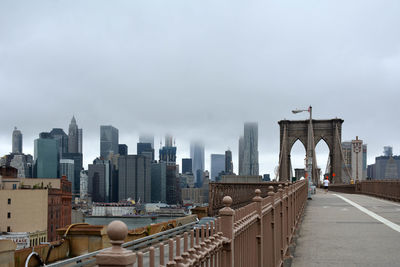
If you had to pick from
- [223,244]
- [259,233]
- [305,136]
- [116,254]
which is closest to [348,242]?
[259,233]

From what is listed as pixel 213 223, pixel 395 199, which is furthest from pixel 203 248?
pixel 395 199

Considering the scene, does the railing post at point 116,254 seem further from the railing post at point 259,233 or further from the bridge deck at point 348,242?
the bridge deck at point 348,242

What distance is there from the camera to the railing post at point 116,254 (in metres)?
2.24

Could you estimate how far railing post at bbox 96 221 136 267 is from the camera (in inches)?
88.3

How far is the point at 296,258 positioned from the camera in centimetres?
953

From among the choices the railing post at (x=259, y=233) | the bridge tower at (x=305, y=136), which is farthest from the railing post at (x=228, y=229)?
the bridge tower at (x=305, y=136)

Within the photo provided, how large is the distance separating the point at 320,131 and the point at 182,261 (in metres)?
103

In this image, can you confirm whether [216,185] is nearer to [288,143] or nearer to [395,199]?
[395,199]

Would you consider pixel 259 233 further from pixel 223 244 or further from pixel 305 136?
pixel 305 136

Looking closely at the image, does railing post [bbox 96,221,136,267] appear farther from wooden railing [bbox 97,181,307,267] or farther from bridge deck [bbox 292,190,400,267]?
bridge deck [bbox 292,190,400,267]

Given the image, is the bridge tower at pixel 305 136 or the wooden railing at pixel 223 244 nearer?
the wooden railing at pixel 223 244

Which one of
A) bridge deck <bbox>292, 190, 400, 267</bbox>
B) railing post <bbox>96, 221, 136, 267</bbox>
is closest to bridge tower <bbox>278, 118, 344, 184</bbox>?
bridge deck <bbox>292, 190, 400, 267</bbox>

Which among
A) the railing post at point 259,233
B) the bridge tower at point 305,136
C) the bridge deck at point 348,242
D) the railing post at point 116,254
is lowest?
the bridge deck at point 348,242

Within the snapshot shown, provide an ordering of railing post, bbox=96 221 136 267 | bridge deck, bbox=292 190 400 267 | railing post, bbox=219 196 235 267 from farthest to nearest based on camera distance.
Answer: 1. bridge deck, bbox=292 190 400 267
2. railing post, bbox=219 196 235 267
3. railing post, bbox=96 221 136 267
